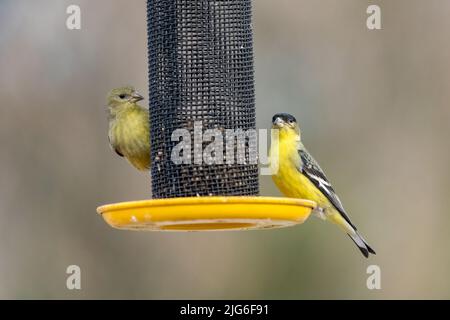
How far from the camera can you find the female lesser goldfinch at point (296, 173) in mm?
11945

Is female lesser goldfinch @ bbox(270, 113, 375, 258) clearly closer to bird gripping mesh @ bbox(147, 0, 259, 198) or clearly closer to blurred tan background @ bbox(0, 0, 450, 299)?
bird gripping mesh @ bbox(147, 0, 259, 198)

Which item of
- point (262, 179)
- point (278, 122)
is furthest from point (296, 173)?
point (262, 179)

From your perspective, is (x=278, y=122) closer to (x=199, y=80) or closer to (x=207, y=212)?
(x=199, y=80)

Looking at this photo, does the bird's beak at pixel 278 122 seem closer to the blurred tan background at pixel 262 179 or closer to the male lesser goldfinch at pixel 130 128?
the male lesser goldfinch at pixel 130 128

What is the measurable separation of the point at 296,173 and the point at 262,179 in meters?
4.06

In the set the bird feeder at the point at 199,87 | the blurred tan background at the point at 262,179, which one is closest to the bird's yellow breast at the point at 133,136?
the bird feeder at the point at 199,87

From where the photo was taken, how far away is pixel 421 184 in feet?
55.7

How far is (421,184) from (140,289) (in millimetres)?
4438

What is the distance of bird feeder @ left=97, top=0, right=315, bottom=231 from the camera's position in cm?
1028

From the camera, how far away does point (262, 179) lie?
16000 mm

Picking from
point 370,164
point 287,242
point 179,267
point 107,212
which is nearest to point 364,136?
point 370,164

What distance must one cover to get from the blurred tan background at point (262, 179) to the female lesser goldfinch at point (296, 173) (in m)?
3.76

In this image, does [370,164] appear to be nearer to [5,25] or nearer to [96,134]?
[96,134]


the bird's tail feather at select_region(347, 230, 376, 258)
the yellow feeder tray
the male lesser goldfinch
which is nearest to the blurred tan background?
the bird's tail feather at select_region(347, 230, 376, 258)
